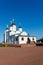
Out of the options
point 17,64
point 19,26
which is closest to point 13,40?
point 19,26

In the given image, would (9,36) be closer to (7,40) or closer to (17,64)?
(7,40)

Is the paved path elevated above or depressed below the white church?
below

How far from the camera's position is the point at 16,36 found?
221 ft

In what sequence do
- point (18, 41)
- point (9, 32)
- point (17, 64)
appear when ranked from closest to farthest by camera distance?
1. point (17, 64)
2. point (18, 41)
3. point (9, 32)

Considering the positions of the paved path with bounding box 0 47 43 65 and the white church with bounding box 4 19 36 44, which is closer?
the paved path with bounding box 0 47 43 65

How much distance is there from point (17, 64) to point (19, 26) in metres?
63.5

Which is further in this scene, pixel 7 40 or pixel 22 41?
pixel 7 40

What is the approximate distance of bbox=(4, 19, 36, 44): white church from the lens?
2623 inches

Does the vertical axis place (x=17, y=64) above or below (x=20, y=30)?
below

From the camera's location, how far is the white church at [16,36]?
2623 inches

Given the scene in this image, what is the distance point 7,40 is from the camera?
74.1 metres

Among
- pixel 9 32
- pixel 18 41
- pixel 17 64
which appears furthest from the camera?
pixel 9 32

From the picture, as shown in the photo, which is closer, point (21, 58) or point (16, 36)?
point (21, 58)

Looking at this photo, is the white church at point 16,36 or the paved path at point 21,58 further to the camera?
the white church at point 16,36
